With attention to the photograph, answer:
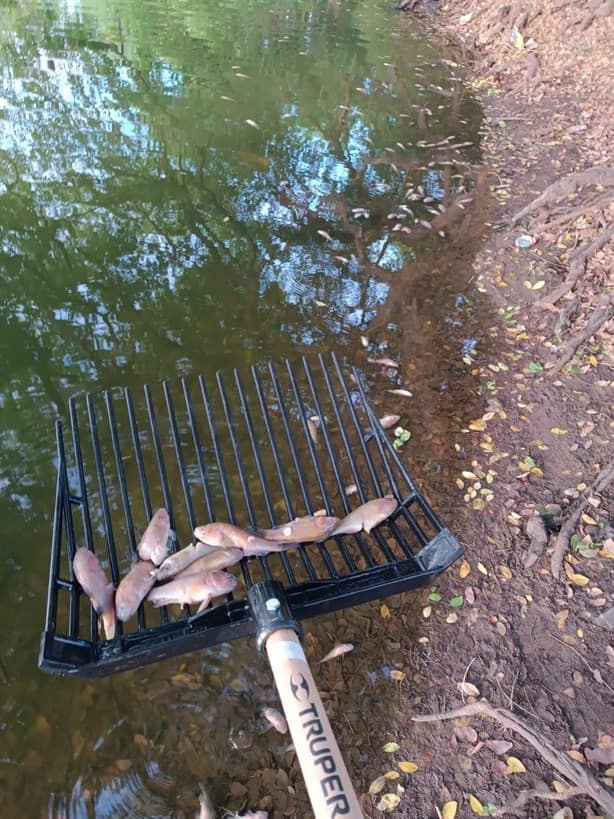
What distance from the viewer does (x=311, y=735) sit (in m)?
1.67

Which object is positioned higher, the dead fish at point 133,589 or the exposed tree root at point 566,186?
the exposed tree root at point 566,186

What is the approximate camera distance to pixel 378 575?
2205 millimetres

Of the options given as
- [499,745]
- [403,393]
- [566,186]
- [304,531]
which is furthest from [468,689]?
[566,186]

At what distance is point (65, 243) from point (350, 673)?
195 inches

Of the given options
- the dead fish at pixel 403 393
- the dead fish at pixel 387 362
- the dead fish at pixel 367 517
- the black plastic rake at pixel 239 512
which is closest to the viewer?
the black plastic rake at pixel 239 512

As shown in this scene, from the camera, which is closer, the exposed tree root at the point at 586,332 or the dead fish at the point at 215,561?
the dead fish at the point at 215,561

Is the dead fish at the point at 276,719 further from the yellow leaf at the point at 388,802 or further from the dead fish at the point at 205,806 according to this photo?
the yellow leaf at the point at 388,802

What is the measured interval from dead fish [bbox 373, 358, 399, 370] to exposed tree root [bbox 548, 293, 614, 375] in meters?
1.20

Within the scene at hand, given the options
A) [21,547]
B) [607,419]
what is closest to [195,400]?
[21,547]

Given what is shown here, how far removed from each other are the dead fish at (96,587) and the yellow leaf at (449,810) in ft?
4.92

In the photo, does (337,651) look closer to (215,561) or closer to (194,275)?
(215,561)

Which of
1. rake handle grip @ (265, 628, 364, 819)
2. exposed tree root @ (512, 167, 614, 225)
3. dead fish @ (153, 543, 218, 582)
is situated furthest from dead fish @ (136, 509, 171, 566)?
exposed tree root @ (512, 167, 614, 225)

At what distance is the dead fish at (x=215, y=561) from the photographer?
237 cm

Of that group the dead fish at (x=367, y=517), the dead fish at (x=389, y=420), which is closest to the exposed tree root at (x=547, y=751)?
the dead fish at (x=367, y=517)
